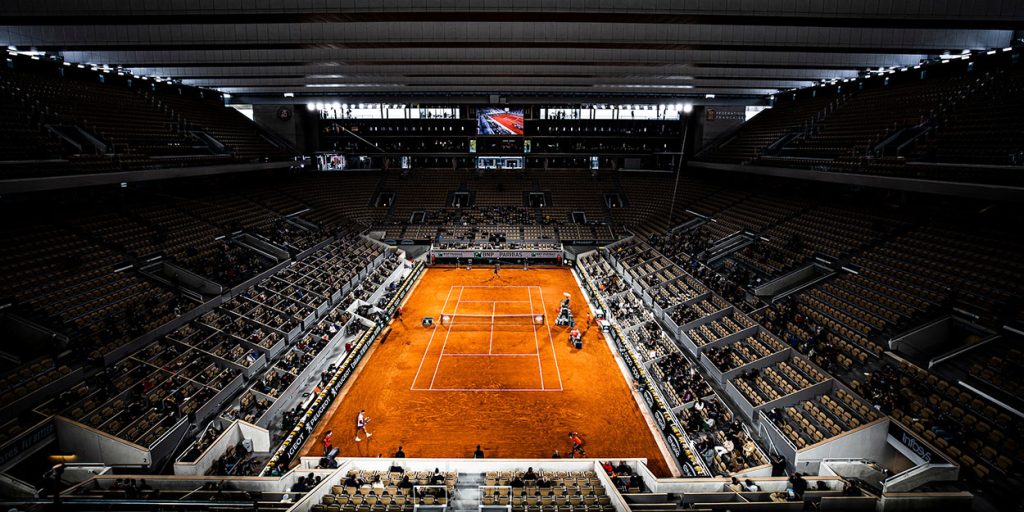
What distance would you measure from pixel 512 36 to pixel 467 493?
1683cm

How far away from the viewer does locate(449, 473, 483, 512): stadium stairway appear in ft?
39.5

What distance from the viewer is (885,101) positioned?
29922 millimetres

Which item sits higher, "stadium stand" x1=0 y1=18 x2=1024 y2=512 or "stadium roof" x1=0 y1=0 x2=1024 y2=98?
"stadium roof" x1=0 y1=0 x2=1024 y2=98

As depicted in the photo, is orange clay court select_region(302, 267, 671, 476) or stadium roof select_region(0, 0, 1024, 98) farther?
orange clay court select_region(302, 267, 671, 476)

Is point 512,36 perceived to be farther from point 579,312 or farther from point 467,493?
point 579,312

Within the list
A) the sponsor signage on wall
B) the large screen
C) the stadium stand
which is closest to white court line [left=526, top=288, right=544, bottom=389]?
the stadium stand

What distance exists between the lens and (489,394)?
19.3 m

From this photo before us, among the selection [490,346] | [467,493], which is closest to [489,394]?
[490,346]

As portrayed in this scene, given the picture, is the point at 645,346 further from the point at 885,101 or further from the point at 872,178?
the point at 885,101

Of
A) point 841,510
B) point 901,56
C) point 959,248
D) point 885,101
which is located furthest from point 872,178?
point 841,510

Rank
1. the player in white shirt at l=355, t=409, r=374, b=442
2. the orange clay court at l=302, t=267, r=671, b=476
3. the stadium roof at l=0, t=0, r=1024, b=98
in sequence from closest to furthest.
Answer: the stadium roof at l=0, t=0, r=1024, b=98 < the orange clay court at l=302, t=267, r=671, b=476 < the player in white shirt at l=355, t=409, r=374, b=442

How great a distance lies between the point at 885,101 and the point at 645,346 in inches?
963

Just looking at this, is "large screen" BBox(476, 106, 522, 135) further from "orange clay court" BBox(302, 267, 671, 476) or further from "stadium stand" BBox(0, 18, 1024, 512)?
"orange clay court" BBox(302, 267, 671, 476)

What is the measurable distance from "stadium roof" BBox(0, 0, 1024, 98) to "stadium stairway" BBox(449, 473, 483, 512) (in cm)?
1467
